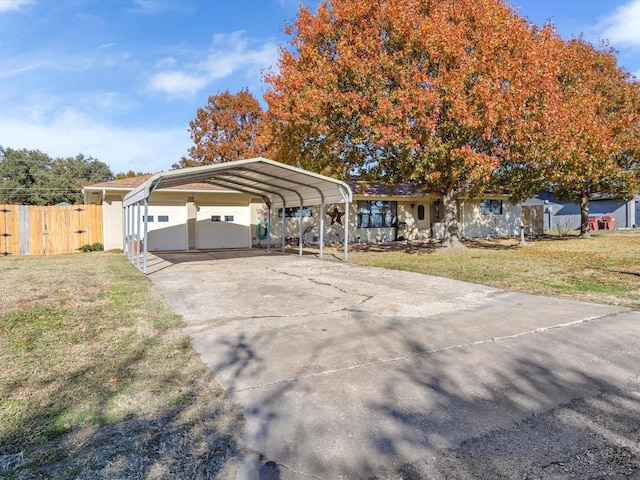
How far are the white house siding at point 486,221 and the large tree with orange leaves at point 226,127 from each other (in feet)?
52.4

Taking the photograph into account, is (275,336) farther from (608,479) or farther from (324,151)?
(324,151)

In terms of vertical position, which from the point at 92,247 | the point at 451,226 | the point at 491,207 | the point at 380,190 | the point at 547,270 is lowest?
the point at 547,270

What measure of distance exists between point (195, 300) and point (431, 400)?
4.80 metres

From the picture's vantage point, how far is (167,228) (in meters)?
16.8

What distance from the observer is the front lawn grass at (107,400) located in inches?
88.3

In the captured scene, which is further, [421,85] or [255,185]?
[255,185]

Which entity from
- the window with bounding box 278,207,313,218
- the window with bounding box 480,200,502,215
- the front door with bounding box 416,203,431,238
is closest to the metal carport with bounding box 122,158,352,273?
the window with bounding box 278,207,313,218

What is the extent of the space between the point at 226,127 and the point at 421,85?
72.9 ft

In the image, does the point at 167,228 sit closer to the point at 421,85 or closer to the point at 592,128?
the point at 421,85

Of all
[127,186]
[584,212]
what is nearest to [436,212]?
[584,212]

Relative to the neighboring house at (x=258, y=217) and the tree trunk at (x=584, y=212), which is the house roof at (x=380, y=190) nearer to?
the neighboring house at (x=258, y=217)

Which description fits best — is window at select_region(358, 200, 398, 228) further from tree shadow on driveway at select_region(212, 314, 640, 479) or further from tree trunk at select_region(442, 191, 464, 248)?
tree shadow on driveway at select_region(212, 314, 640, 479)

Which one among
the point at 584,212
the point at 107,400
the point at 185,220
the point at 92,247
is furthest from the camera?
the point at 584,212

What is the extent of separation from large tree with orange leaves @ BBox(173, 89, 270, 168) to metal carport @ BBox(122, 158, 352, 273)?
15889 millimetres
